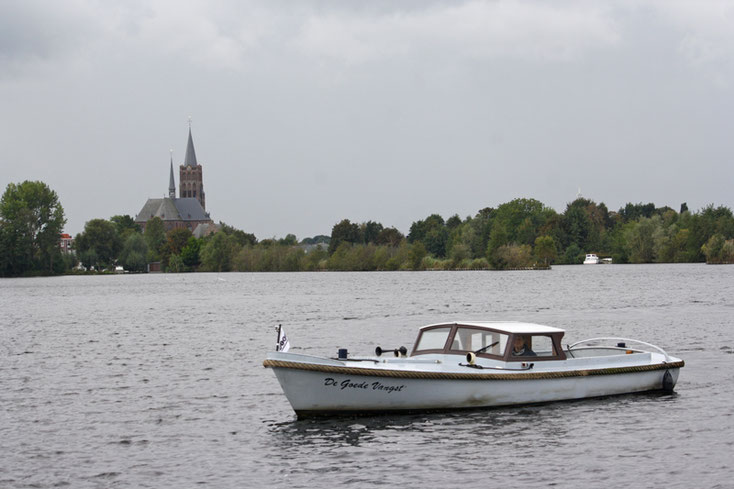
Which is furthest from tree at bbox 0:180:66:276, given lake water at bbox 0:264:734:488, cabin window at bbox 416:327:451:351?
cabin window at bbox 416:327:451:351

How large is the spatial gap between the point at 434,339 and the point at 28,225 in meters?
174

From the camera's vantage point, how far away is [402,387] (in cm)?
2272

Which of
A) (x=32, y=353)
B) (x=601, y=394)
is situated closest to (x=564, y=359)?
(x=601, y=394)

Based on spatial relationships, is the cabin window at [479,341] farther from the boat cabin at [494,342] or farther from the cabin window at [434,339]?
the cabin window at [434,339]

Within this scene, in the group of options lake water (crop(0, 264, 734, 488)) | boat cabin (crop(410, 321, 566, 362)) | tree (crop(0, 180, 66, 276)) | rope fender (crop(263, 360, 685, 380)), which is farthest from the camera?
tree (crop(0, 180, 66, 276))

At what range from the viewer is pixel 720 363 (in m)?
34.9

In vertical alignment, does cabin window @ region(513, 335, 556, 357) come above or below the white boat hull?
above

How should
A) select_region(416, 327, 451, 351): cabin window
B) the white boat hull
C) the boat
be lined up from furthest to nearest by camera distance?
1. select_region(416, 327, 451, 351): cabin window
2. the boat
3. the white boat hull

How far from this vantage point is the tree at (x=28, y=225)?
7175 inches

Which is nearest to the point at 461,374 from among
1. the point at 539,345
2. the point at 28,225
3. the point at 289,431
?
the point at 539,345

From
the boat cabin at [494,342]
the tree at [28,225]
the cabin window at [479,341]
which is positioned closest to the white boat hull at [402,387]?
the boat cabin at [494,342]

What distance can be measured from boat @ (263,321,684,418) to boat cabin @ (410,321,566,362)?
3 centimetres

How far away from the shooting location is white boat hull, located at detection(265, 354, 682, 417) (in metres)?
22.2

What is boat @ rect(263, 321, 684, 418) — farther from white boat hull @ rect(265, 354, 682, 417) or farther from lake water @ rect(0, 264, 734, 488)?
lake water @ rect(0, 264, 734, 488)
